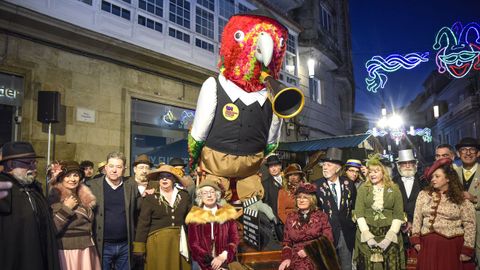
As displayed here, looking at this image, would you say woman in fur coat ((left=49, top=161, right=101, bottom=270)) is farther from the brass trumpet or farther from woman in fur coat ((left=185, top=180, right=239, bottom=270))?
the brass trumpet

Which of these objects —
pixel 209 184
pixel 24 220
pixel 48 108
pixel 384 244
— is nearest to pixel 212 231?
pixel 209 184

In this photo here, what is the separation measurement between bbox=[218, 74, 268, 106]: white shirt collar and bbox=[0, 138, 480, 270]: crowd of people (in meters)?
0.85

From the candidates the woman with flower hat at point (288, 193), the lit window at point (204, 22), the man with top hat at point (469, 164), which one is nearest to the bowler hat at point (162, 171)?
the woman with flower hat at point (288, 193)

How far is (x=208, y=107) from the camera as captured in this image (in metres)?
3.84

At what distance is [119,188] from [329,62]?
1826 cm

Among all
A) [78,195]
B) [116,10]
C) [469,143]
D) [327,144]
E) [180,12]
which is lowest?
[78,195]

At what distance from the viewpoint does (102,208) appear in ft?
14.6

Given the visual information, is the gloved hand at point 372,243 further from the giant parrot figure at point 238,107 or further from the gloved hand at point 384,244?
the giant parrot figure at point 238,107

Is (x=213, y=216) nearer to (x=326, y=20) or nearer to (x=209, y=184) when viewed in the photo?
(x=209, y=184)

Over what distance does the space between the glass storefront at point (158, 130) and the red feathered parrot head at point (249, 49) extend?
6.56 meters

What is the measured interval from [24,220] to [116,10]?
780cm

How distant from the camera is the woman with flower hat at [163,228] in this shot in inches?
180

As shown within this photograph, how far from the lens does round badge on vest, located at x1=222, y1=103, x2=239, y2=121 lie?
152 inches

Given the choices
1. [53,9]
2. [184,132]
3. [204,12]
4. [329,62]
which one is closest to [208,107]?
[53,9]
